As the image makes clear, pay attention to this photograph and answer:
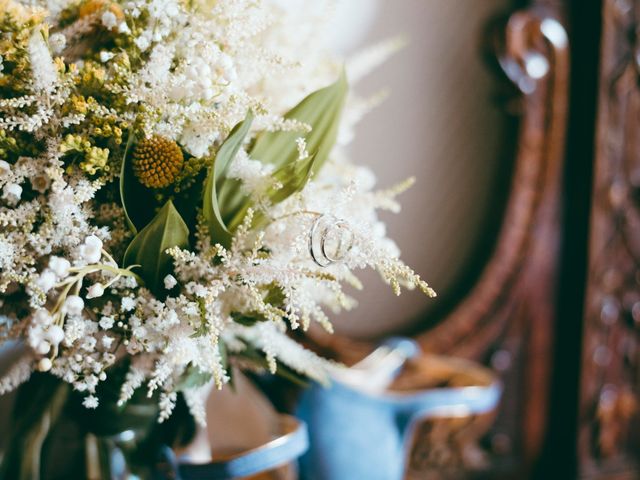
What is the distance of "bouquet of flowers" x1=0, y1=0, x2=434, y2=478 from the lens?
1.41ft

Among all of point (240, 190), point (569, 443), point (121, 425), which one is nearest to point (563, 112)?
point (569, 443)

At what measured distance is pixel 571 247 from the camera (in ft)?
3.48

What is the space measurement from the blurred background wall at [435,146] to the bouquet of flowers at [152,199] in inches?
21.0

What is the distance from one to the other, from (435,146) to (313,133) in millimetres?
583

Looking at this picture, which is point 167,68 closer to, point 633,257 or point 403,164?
point 403,164

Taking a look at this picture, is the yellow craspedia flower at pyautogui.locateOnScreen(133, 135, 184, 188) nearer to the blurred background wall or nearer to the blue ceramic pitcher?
the blue ceramic pitcher

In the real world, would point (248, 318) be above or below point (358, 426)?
above

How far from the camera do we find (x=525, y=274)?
1032 mm

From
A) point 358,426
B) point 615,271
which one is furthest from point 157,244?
point 615,271

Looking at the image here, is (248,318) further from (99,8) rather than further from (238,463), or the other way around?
(99,8)

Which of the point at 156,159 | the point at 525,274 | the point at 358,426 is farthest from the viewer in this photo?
the point at 525,274

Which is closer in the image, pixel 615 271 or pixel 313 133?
pixel 313 133

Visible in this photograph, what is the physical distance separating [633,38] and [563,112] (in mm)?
170

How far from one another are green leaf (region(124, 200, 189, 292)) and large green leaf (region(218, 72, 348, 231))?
5 cm
